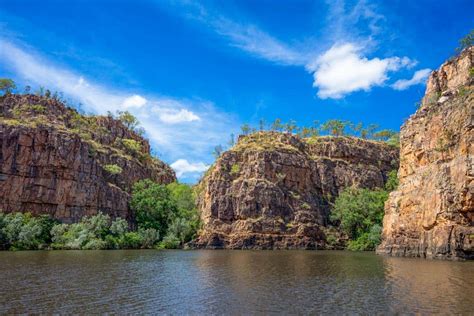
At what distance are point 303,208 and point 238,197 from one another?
19422 mm

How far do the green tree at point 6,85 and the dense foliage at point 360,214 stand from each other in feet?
336

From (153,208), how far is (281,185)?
37.6 meters

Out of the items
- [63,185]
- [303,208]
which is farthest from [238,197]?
[63,185]

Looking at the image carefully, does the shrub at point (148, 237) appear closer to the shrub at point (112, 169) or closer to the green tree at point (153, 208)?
the green tree at point (153, 208)

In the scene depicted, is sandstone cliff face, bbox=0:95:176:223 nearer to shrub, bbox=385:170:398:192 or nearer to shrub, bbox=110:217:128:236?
shrub, bbox=110:217:128:236

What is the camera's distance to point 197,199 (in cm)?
13162

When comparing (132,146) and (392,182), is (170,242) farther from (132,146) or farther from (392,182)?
(392,182)

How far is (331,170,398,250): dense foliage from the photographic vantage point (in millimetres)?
112425

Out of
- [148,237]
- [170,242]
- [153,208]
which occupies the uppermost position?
[153,208]

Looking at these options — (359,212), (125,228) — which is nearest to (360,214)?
(359,212)

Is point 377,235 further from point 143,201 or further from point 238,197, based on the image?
point 143,201

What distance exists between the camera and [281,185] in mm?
123688

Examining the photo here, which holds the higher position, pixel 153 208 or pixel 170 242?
pixel 153 208

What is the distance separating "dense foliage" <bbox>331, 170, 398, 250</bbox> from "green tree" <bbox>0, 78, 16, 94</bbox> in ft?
336
